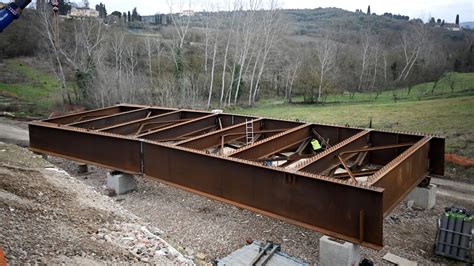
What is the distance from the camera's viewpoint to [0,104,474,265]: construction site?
18.8ft

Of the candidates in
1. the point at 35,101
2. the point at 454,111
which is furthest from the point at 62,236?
the point at 35,101

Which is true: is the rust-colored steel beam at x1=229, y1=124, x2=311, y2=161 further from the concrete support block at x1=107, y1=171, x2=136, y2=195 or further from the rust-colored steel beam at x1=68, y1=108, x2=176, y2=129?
the rust-colored steel beam at x1=68, y1=108, x2=176, y2=129

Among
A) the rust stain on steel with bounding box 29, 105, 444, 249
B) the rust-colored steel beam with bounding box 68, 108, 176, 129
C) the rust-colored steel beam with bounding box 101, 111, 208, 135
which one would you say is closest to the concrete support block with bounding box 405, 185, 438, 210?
the rust stain on steel with bounding box 29, 105, 444, 249

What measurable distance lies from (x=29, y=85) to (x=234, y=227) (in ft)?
121

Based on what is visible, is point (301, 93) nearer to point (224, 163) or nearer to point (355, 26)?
point (224, 163)

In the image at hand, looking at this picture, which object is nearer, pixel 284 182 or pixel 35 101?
pixel 284 182

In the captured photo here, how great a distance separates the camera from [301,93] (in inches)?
1618

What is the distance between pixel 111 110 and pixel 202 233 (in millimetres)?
7926

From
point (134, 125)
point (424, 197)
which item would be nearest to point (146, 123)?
point (134, 125)

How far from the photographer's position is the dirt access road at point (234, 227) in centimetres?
752

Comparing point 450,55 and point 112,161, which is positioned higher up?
point 450,55

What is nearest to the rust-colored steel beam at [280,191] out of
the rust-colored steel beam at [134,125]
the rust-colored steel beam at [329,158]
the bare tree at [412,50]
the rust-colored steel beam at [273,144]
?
the rust-colored steel beam at [329,158]

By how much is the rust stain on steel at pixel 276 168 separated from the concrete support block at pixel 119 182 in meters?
0.50

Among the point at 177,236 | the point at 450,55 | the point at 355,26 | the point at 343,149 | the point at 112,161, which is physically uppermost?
the point at 355,26
